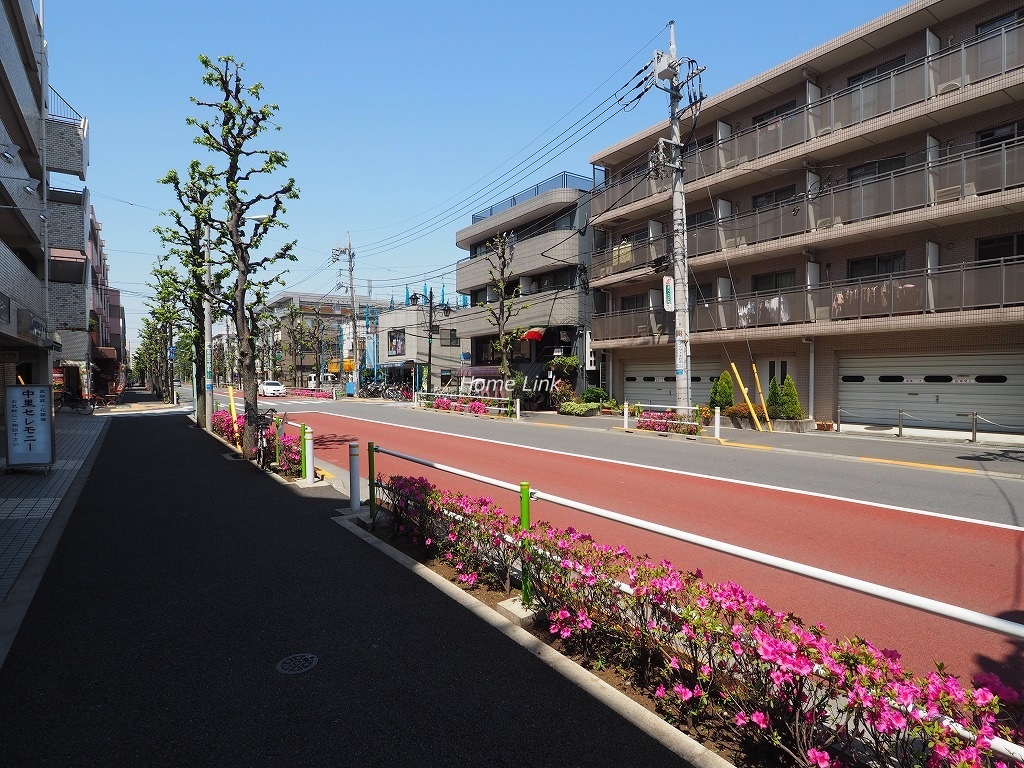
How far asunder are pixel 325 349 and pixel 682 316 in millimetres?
62528

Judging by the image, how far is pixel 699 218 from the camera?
2516 cm

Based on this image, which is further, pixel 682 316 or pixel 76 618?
pixel 682 316

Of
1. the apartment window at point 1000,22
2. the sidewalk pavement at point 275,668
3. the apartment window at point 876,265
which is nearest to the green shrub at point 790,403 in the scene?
the apartment window at point 876,265

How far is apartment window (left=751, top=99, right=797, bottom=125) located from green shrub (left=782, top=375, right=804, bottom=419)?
996cm

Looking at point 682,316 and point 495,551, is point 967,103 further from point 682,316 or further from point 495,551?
point 495,551

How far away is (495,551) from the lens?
5070 mm

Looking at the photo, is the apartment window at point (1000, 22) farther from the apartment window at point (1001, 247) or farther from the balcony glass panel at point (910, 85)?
the apartment window at point (1001, 247)

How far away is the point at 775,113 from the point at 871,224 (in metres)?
7.26

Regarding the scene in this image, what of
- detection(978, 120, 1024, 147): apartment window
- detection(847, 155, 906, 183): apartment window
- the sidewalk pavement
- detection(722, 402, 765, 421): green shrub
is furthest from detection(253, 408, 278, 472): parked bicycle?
detection(978, 120, 1024, 147): apartment window

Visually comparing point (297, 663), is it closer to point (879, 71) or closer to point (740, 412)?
point (740, 412)

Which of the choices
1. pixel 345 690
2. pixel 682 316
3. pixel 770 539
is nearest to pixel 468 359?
pixel 682 316

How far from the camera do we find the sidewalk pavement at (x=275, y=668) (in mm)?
2969

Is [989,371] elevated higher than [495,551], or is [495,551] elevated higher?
[989,371]

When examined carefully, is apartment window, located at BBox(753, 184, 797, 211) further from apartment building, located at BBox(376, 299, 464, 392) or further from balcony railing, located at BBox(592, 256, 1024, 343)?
apartment building, located at BBox(376, 299, 464, 392)
